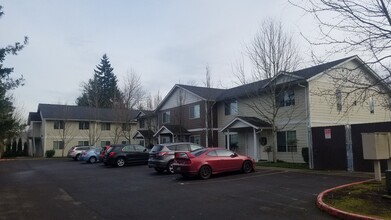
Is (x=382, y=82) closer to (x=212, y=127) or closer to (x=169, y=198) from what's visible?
(x=169, y=198)

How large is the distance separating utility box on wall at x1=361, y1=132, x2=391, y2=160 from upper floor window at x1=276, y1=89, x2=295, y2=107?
12445 mm

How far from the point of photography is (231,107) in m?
31.3

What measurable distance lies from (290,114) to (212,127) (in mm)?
9484

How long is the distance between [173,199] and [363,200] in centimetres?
537

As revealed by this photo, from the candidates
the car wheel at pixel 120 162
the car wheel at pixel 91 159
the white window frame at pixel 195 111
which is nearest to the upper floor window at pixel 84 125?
the car wheel at pixel 91 159

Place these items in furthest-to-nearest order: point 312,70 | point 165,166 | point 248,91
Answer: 1. point 248,91
2. point 312,70
3. point 165,166

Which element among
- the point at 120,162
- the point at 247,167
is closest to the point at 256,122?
the point at 247,167

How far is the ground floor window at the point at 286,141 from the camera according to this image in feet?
80.0

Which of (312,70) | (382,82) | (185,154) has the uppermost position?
(312,70)

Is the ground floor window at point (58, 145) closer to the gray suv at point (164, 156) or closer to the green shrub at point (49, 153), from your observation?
the green shrub at point (49, 153)

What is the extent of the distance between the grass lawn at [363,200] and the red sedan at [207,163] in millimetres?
6634

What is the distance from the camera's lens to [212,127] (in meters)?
32.8

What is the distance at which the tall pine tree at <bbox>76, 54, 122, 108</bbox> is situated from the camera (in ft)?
260

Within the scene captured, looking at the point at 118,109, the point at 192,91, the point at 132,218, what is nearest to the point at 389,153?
the point at 132,218
